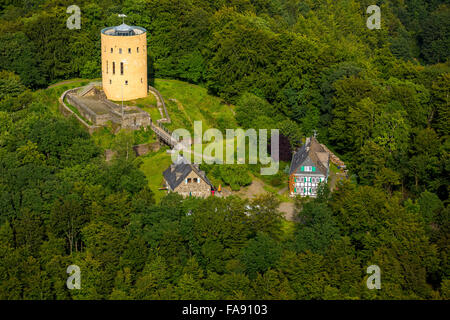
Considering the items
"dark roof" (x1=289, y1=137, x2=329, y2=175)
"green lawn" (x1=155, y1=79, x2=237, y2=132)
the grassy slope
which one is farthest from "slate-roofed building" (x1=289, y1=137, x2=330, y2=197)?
"green lawn" (x1=155, y1=79, x2=237, y2=132)

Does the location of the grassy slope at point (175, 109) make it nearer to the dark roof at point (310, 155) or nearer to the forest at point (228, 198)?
the forest at point (228, 198)

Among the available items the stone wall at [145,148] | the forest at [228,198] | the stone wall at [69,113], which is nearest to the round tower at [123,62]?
the stone wall at [69,113]

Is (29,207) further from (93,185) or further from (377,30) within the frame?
(377,30)

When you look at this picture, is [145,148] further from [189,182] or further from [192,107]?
[192,107]

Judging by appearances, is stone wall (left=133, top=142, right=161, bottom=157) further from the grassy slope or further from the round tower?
the round tower

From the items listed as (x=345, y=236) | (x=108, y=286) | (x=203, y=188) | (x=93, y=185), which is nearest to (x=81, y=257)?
(x=108, y=286)

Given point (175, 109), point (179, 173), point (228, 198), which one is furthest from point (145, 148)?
point (228, 198)
